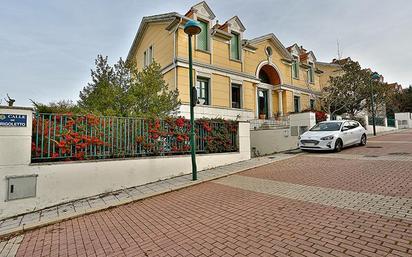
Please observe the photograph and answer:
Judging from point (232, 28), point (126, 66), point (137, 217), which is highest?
point (232, 28)

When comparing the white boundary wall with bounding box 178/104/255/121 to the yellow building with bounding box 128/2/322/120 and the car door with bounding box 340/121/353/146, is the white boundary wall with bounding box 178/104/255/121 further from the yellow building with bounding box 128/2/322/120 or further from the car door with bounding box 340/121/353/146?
the car door with bounding box 340/121/353/146

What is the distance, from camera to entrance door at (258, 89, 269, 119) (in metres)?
22.7

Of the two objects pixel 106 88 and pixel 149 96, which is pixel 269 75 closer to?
pixel 149 96

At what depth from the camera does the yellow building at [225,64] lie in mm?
16203

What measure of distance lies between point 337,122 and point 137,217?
1168 cm

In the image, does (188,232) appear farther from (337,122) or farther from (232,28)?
(232,28)

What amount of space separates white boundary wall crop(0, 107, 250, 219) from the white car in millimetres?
7306

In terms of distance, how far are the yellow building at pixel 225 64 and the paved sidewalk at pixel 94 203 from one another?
7.89 meters

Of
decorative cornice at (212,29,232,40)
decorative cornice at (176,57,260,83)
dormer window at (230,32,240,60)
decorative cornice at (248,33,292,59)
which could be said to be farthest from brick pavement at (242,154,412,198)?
decorative cornice at (248,33,292,59)

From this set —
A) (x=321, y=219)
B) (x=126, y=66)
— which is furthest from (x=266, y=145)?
(x=321, y=219)

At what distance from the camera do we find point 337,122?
13.0 meters

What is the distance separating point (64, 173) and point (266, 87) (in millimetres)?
19624

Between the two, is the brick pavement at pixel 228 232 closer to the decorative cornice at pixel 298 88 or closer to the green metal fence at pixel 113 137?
the green metal fence at pixel 113 137

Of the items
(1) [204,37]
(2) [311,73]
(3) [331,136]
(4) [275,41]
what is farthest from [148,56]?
(2) [311,73]
